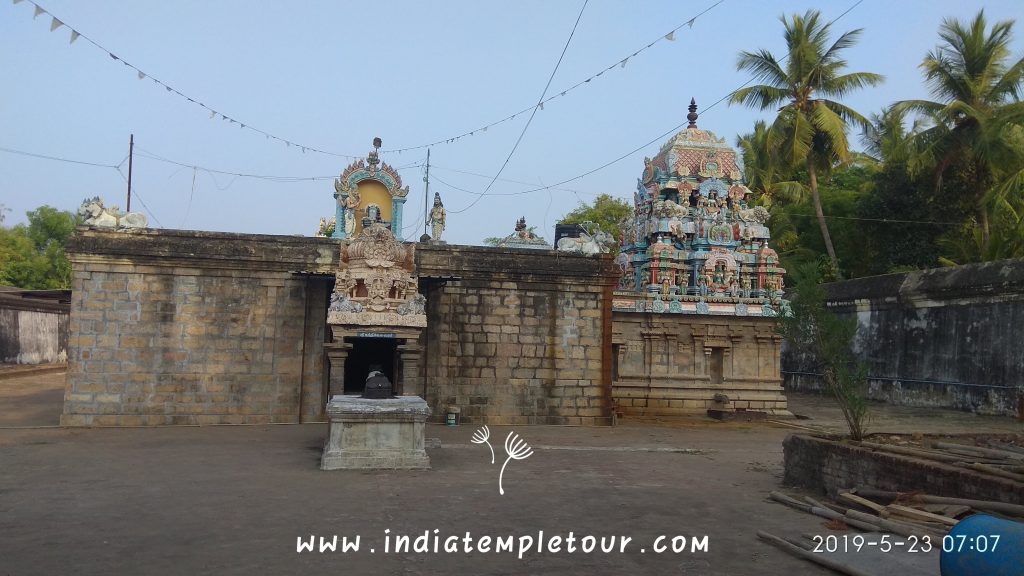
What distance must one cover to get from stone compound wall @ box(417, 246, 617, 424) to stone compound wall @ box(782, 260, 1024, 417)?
9518 mm

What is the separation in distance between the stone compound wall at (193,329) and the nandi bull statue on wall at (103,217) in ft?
0.70

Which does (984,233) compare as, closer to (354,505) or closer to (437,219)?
(437,219)

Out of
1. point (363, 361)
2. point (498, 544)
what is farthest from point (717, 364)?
point (498, 544)

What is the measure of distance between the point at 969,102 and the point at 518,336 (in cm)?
1750

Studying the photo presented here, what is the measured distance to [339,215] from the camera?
1842cm

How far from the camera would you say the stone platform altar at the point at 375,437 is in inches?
409

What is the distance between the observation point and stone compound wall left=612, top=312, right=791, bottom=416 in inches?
795

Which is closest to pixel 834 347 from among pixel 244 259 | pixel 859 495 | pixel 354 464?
pixel 859 495

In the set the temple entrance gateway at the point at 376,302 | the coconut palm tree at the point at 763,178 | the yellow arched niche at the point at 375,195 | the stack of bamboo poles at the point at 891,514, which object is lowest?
the stack of bamboo poles at the point at 891,514

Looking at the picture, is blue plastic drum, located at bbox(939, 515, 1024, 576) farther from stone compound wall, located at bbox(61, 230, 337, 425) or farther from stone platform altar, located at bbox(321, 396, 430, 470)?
stone compound wall, located at bbox(61, 230, 337, 425)

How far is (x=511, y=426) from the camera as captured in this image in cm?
1658

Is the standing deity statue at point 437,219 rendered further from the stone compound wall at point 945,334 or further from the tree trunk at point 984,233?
the tree trunk at point 984,233

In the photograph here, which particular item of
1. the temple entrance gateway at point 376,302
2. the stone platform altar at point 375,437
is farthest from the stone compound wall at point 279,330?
the stone platform altar at point 375,437

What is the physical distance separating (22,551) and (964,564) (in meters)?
6.78
